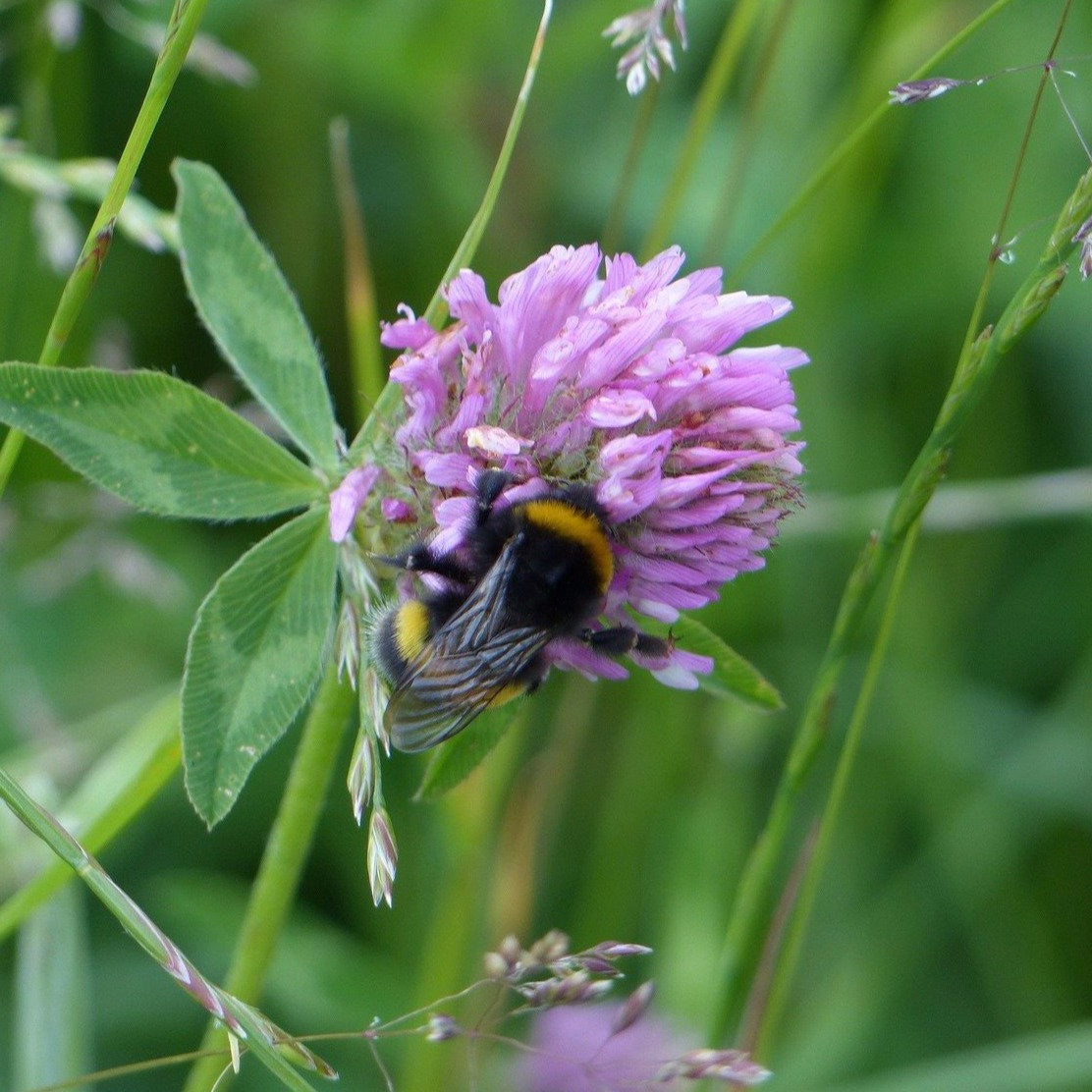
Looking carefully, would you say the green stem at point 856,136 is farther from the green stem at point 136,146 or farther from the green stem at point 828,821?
the green stem at point 136,146

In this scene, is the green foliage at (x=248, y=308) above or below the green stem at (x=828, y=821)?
above

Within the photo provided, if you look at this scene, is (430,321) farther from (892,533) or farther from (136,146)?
(892,533)

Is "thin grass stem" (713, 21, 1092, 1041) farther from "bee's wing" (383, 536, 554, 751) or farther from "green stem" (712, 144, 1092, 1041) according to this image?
"bee's wing" (383, 536, 554, 751)

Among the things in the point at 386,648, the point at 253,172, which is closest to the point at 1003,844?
the point at 386,648

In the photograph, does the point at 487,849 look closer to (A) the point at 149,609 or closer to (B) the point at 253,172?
(A) the point at 149,609

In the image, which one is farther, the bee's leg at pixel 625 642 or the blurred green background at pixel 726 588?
the blurred green background at pixel 726 588

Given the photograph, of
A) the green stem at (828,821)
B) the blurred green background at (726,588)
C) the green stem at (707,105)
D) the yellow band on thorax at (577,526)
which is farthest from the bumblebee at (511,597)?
the blurred green background at (726,588)

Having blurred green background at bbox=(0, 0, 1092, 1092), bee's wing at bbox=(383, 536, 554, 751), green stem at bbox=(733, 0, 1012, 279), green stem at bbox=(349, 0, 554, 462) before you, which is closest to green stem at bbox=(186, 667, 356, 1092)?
bee's wing at bbox=(383, 536, 554, 751)
